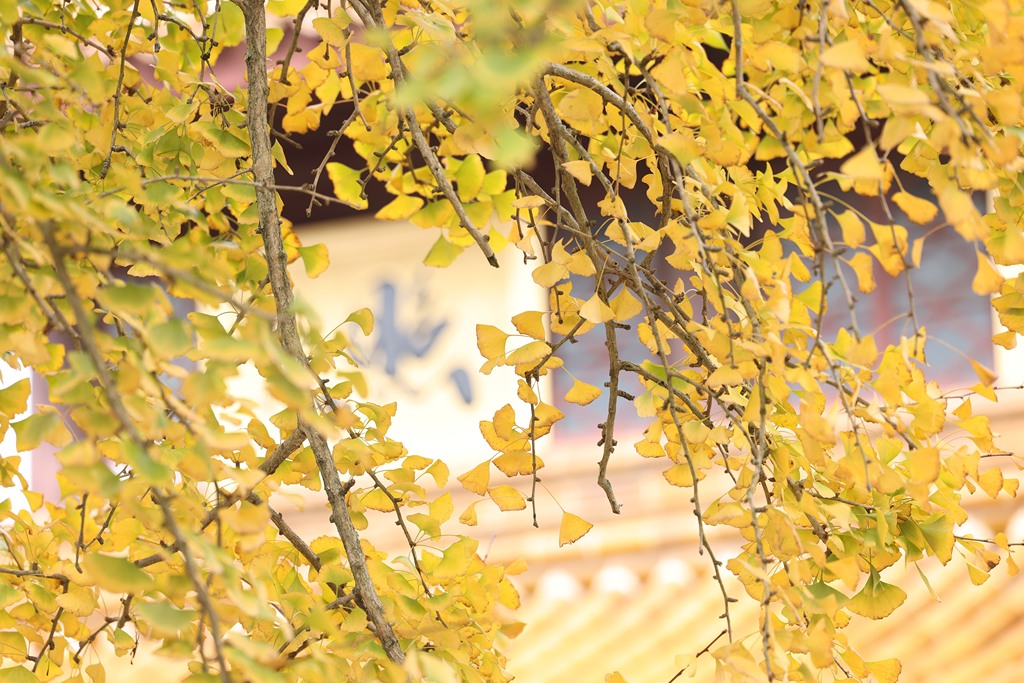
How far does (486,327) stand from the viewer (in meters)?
0.99

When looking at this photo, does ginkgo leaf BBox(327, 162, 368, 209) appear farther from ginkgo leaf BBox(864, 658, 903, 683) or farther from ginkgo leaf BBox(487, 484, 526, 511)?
ginkgo leaf BBox(864, 658, 903, 683)

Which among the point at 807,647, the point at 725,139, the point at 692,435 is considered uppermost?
the point at 725,139

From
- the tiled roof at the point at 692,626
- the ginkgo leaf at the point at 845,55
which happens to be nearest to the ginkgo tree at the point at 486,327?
the ginkgo leaf at the point at 845,55

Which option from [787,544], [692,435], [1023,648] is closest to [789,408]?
[692,435]

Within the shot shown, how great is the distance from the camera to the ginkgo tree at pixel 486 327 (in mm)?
634

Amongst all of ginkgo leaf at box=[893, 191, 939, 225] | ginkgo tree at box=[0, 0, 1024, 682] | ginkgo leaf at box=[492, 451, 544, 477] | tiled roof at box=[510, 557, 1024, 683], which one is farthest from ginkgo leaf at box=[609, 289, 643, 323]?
tiled roof at box=[510, 557, 1024, 683]

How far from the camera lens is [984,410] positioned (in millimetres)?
2605

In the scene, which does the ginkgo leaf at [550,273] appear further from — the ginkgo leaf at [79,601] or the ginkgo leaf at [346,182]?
the ginkgo leaf at [79,601]

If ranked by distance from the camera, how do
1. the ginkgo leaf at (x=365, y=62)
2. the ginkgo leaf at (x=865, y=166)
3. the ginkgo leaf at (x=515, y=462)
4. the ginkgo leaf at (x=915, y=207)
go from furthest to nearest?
the ginkgo leaf at (x=365, y=62)
the ginkgo leaf at (x=515, y=462)
the ginkgo leaf at (x=915, y=207)
the ginkgo leaf at (x=865, y=166)

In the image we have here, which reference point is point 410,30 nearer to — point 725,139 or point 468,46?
point 468,46

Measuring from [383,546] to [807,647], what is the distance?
234 centimetres

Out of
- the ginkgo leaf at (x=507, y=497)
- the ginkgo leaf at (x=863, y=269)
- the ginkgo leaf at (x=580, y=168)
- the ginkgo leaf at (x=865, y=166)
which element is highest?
the ginkgo leaf at (x=580, y=168)

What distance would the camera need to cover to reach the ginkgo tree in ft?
2.08

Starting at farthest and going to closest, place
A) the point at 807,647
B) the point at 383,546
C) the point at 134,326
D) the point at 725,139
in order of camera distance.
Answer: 1. the point at 383,546
2. the point at 725,139
3. the point at 807,647
4. the point at 134,326
